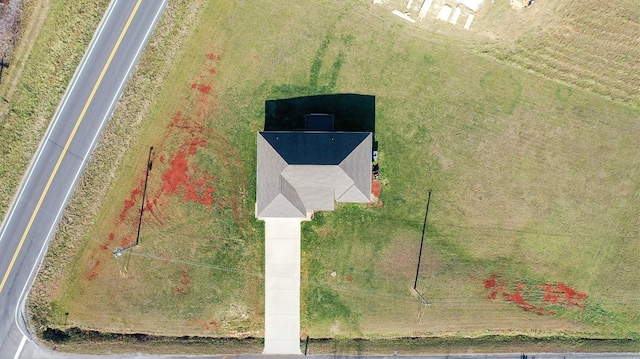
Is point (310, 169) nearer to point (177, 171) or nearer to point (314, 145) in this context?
point (314, 145)

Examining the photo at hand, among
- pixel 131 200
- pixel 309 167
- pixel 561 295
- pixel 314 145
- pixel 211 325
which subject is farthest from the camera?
pixel 211 325

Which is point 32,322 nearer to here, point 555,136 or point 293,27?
point 293,27

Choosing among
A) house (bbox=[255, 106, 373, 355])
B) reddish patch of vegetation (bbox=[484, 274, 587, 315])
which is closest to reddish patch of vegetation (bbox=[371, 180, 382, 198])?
house (bbox=[255, 106, 373, 355])

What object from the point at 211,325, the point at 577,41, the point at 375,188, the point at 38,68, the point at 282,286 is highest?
the point at 577,41

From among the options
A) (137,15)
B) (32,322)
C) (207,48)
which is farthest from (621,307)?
(32,322)

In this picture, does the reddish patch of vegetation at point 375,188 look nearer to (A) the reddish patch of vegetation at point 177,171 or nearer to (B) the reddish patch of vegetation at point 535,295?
(B) the reddish patch of vegetation at point 535,295

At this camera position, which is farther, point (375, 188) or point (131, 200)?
point (131, 200)

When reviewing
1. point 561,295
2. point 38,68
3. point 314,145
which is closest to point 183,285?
point 314,145

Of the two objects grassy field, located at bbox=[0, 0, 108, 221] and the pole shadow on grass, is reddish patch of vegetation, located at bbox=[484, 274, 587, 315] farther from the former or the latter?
grassy field, located at bbox=[0, 0, 108, 221]
